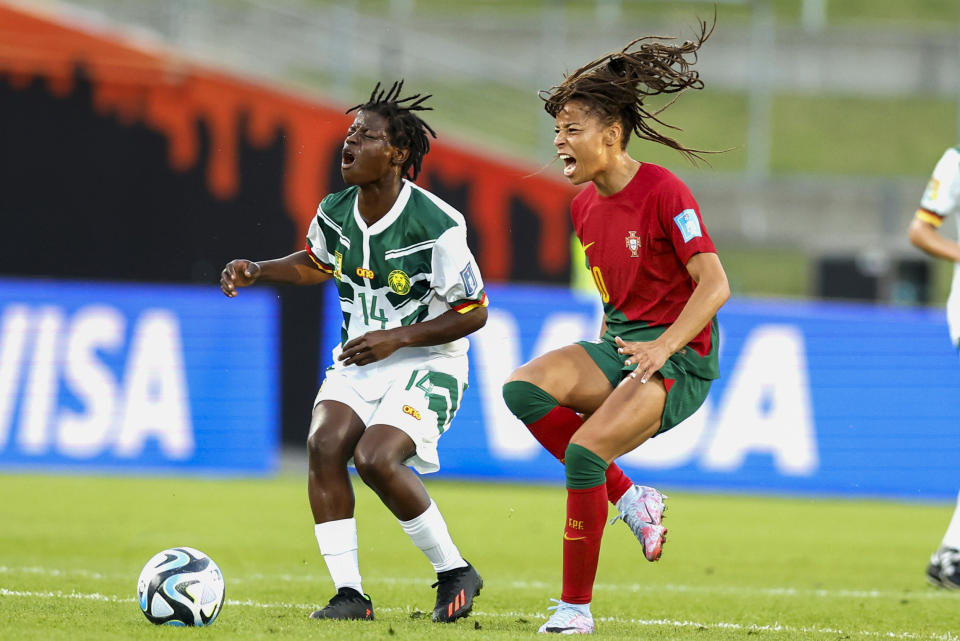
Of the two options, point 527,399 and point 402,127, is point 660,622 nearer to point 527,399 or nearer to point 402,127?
point 527,399

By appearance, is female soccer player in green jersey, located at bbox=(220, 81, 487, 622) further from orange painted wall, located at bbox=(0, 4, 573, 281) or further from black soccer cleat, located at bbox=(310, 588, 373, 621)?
orange painted wall, located at bbox=(0, 4, 573, 281)

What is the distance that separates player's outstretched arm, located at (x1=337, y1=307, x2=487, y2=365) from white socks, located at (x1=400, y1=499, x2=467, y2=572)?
653 millimetres

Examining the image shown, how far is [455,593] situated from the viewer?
589 cm

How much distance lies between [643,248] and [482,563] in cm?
318

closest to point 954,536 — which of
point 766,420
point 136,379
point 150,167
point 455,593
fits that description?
point 455,593

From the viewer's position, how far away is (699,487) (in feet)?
42.0

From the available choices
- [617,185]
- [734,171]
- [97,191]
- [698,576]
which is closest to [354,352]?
[617,185]

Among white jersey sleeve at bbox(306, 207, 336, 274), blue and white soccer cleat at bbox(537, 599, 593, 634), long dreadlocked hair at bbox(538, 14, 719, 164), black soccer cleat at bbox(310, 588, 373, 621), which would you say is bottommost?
black soccer cleat at bbox(310, 588, 373, 621)

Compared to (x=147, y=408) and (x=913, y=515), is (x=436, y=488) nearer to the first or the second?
(x=147, y=408)

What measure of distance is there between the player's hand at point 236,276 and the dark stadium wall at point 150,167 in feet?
29.9

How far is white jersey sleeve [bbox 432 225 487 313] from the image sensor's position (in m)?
5.88

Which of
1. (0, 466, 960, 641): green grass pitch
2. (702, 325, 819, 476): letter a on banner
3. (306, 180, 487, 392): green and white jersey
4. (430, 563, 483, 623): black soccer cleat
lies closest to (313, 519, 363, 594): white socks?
(0, 466, 960, 641): green grass pitch

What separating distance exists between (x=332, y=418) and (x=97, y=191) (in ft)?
32.7

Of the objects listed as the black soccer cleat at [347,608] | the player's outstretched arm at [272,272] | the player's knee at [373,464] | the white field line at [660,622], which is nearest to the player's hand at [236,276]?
the player's outstretched arm at [272,272]
